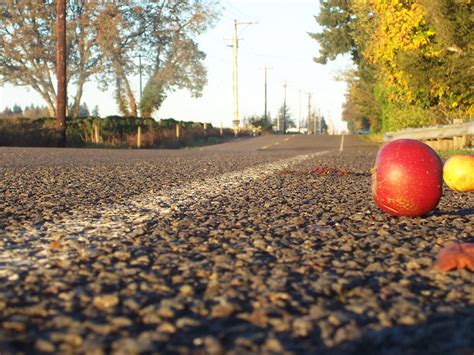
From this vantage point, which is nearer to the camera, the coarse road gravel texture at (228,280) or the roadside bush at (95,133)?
Answer: the coarse road gravel texture at (228,280)

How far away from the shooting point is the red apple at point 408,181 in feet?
13.5

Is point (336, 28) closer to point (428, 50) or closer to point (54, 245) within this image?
point (428, 50)

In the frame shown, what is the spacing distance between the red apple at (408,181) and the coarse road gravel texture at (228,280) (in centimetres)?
A: 11

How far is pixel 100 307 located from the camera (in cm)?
199

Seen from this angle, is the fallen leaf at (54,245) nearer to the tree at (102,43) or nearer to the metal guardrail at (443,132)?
the metal guardrail at (443,132)

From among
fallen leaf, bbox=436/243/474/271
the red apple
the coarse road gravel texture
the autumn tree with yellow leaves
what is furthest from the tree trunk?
fallen leaf, bbox=436/243/474/271

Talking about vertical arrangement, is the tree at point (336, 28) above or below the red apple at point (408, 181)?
above

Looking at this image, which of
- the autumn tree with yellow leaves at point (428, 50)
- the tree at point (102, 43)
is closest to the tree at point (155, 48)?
the tree at point (102, 43)

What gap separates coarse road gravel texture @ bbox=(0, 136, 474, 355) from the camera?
1.74 m

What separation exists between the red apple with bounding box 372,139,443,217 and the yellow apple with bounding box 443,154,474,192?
2.28 m

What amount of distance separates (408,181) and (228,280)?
222 centimetres

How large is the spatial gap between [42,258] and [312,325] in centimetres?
136

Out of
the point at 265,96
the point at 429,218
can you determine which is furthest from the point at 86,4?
the point at 265,96

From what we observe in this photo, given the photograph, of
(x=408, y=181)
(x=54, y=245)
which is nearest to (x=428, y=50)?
(x=408, y=181)
